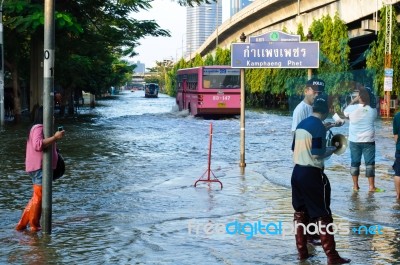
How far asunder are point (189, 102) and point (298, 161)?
1423 inches

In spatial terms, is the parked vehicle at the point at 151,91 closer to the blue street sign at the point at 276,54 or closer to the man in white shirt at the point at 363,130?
the blue street sign at the point at 276,54

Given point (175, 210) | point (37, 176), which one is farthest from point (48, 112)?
point (175, 210)

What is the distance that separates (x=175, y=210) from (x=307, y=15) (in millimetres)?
45535

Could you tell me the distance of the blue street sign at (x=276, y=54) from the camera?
1448 cm

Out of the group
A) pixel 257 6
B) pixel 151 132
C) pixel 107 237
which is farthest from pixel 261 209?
pixel 257 6

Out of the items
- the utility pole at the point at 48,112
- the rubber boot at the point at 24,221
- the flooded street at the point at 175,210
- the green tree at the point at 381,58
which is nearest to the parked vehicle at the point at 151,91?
the green tree at the point at 381,58

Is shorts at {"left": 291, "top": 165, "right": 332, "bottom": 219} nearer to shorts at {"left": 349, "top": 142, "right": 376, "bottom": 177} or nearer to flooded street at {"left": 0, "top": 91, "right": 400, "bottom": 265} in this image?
flooded street at {"left": 0, "top": 91, "right": 400, "bottom": 265}

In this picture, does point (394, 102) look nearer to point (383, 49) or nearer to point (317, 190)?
point (383, 49)

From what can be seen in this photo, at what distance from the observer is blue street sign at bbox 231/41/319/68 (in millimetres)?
14484

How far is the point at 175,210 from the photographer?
10.6 metres

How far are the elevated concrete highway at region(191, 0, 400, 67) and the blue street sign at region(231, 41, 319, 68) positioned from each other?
2443cm

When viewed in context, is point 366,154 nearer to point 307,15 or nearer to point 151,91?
point 307,15

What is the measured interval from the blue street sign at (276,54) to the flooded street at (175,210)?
2216mm

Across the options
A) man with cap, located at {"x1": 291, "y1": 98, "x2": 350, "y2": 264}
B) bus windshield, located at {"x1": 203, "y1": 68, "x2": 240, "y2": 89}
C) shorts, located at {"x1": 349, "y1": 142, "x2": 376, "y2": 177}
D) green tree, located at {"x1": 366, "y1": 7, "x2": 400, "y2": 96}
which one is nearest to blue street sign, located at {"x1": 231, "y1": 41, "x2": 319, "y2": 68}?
shorts, located at {"x1": 349, "y1": 142, "x2": 376, "y2": 177}
